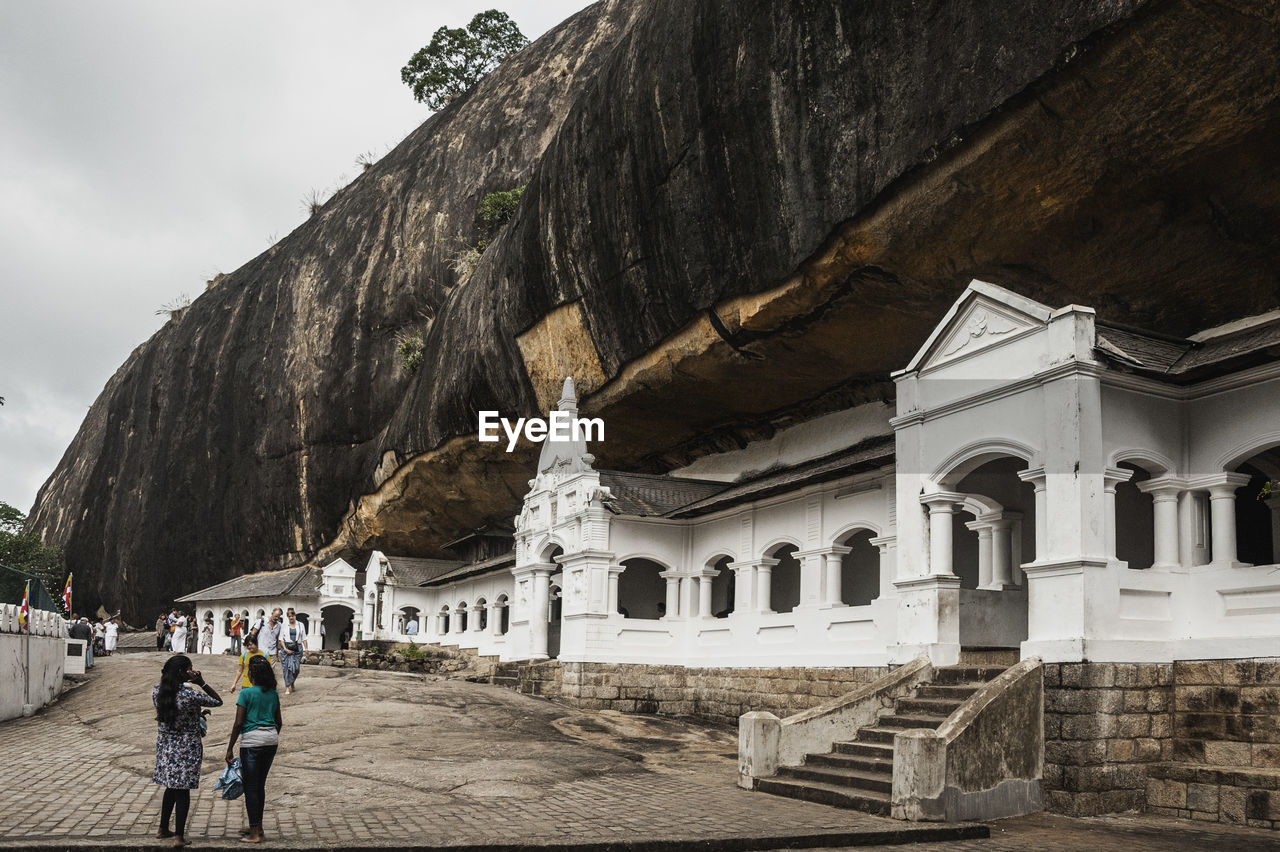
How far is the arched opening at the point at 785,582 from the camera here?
23.5 meters

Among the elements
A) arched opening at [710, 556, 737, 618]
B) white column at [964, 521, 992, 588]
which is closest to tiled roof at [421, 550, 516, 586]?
arched opening at [710, 556, 737, 618]

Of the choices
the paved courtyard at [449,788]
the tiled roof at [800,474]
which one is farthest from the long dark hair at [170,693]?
the tiled roof at [800,474]

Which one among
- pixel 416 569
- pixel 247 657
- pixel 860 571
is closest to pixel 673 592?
pixel 860 571

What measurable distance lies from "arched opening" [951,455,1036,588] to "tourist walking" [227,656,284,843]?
419 inches

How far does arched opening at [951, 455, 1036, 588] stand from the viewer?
1670 centimetres

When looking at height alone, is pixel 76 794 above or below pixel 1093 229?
below

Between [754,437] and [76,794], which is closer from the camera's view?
[76,794]

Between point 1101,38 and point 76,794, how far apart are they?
1359 centimetres

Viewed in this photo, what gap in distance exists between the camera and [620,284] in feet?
72.7

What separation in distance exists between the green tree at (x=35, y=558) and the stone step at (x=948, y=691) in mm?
52486

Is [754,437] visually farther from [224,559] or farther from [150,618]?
[150,618]

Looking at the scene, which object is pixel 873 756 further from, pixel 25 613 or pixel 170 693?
pixel 25 613

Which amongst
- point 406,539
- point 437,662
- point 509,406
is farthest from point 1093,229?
point 406,539

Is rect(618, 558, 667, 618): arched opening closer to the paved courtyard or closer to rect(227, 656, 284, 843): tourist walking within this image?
the paved courtyard
